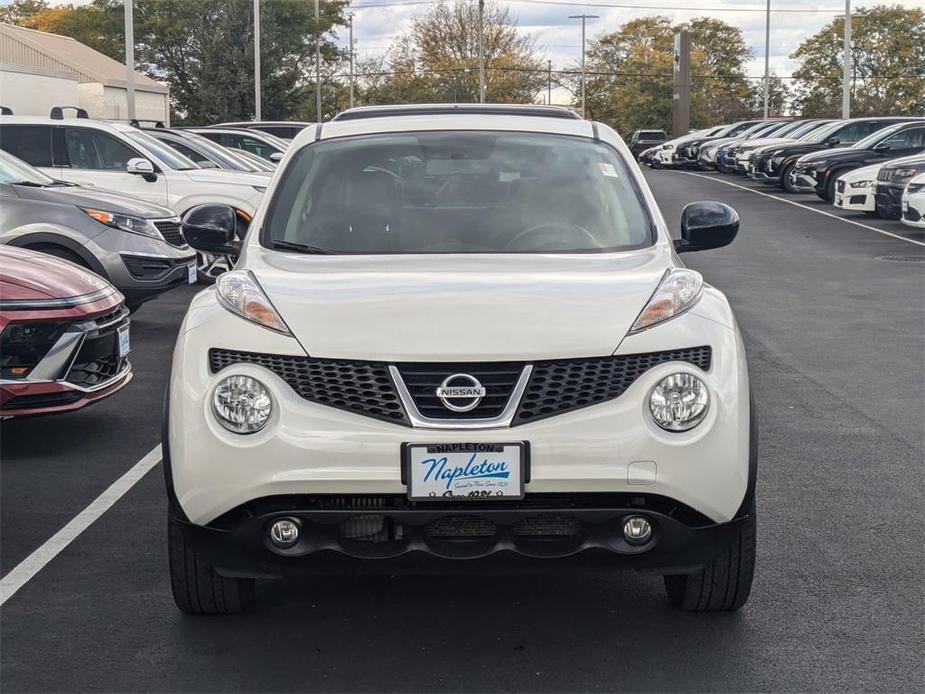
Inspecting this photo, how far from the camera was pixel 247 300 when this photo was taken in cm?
444

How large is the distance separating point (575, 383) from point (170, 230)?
8.98 m

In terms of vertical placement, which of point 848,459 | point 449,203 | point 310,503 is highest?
point 449,203

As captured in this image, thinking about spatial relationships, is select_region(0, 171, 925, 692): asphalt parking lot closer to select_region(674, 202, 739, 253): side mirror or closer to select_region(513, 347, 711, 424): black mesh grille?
select_region(513, 347, 711, 424): black mesh grille

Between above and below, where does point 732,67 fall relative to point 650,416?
above

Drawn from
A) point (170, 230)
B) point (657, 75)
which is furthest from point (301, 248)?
point (657, 75)

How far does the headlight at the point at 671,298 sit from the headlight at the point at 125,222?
7.53m

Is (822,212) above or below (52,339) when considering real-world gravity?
below

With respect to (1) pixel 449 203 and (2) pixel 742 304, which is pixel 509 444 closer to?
(1) pixel 449 203

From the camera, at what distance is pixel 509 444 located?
13.3ft

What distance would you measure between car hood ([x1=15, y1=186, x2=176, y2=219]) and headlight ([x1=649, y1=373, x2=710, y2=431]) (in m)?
7.95

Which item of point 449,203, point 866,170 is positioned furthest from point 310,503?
point 866,170

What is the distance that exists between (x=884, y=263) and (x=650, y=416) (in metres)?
15.0

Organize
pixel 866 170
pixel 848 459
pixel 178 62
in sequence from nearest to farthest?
pixel 848 459
pixel 866 170
pixel 178 62

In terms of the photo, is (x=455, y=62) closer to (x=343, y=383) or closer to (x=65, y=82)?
(x=65, y=82)
